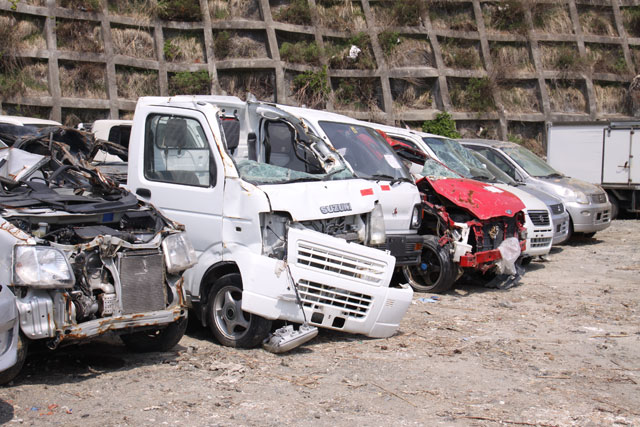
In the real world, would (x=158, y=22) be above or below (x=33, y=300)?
above

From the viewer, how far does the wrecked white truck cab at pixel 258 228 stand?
20.1ft

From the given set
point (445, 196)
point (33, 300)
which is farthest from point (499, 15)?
point (33, 300)

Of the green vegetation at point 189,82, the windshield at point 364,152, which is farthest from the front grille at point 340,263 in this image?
the green vegetation at point 189,82

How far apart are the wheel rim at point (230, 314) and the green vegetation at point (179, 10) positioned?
12894 millimetres

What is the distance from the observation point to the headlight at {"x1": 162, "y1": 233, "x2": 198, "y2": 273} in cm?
577

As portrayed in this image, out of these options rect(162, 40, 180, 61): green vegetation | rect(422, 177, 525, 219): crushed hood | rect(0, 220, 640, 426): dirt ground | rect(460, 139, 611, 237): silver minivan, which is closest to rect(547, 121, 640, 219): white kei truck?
rect(460, 139, 611, 237): silver minivan

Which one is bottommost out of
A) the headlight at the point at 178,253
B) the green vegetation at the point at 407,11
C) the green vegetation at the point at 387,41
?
the headlight at the point at 178,253

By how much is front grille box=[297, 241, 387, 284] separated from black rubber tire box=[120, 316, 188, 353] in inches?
47.3

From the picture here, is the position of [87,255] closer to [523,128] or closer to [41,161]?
[41,161]

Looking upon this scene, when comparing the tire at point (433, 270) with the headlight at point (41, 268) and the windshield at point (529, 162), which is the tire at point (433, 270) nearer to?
the headlight at point (41, 268)

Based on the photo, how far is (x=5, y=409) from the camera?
467 centimetres

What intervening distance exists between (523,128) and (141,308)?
18676mm

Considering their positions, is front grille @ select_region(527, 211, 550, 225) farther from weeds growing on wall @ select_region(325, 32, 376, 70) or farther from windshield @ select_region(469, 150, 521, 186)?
weeds growing on wall @ select_region(325, 32, 376, 70)

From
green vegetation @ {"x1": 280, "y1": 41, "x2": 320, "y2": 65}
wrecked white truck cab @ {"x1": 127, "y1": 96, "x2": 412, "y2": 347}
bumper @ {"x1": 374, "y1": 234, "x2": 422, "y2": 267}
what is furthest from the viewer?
green vegetation @ {"x1": 280, "y1": 41, "x2": 320, "y2": 65}
